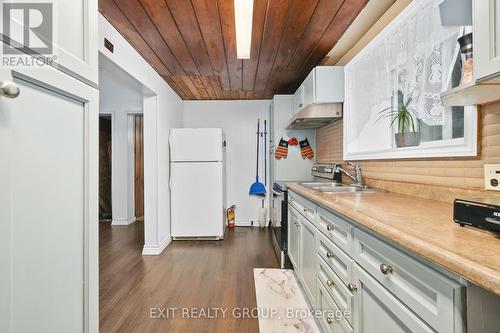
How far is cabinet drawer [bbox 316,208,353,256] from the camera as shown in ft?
3.93

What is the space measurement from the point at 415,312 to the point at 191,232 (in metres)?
3.24

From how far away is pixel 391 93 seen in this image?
1.94m

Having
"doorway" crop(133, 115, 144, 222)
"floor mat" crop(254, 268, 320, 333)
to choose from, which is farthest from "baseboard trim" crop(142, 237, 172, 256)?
"doorway" crop(133, 115, 144, 222)

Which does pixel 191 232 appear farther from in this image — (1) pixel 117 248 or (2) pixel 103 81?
(2) pixel 103 81

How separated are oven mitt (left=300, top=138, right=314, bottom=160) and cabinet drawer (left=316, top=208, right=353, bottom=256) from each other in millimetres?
2309

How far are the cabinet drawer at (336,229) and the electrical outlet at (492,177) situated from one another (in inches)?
24.6

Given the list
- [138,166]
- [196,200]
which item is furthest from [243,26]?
[138,166]

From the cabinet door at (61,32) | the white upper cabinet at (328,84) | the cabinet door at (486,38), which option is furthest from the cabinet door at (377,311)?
the white upper cabinet at (328,84)

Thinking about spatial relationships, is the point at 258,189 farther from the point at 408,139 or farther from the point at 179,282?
the point at 408,139

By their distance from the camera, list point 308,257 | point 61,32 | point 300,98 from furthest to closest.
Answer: point 300,98, point 308,257, point 61,32

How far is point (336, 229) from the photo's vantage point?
1.36 meters

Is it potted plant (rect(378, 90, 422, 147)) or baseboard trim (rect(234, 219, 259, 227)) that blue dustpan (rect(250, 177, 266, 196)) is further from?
potted plant (rect(378, 90, 422, 147))

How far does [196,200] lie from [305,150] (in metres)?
1.82

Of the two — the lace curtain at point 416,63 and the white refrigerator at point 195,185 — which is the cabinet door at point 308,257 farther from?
the white refrigerator at point 195,185
